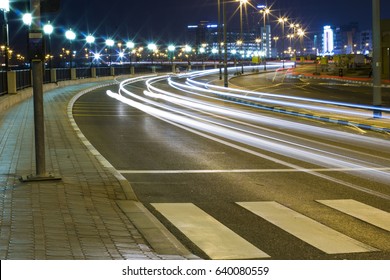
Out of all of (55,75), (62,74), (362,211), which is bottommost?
(362,211)

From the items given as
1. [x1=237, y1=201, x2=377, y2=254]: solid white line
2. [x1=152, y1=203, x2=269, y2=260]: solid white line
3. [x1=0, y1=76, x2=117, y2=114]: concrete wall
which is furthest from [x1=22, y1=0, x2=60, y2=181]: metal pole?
[x1=0, y1=76, x2=117, y2=114]: concrete wall

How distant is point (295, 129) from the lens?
74.5 feet

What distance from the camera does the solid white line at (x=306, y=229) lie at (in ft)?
24.7

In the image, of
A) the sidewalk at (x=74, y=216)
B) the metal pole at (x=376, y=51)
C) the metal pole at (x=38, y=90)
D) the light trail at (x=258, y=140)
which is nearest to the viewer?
the sidewalk at (x=74, y=216)

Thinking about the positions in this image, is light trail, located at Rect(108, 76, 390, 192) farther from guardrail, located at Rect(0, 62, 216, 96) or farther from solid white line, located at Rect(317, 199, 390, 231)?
guardrail, located at Rect(0, 62, 216, 96)

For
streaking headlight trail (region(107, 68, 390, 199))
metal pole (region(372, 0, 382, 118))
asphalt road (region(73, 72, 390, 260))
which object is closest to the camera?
asphalt road (region(73, 72, 390, 260))

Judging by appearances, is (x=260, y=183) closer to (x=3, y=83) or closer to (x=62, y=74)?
(x=3, y=83)

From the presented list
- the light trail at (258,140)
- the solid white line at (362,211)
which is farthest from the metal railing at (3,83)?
the solid white line at (362,211)

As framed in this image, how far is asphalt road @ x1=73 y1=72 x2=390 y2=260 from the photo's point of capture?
789 centimetres

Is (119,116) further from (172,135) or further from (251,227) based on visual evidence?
(251,227)

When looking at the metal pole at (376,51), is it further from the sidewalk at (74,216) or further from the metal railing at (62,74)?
the metal railing at (62,74)

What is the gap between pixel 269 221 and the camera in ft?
29.4

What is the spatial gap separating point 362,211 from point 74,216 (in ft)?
13.7

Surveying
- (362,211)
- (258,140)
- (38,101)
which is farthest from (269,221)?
(258,140)
